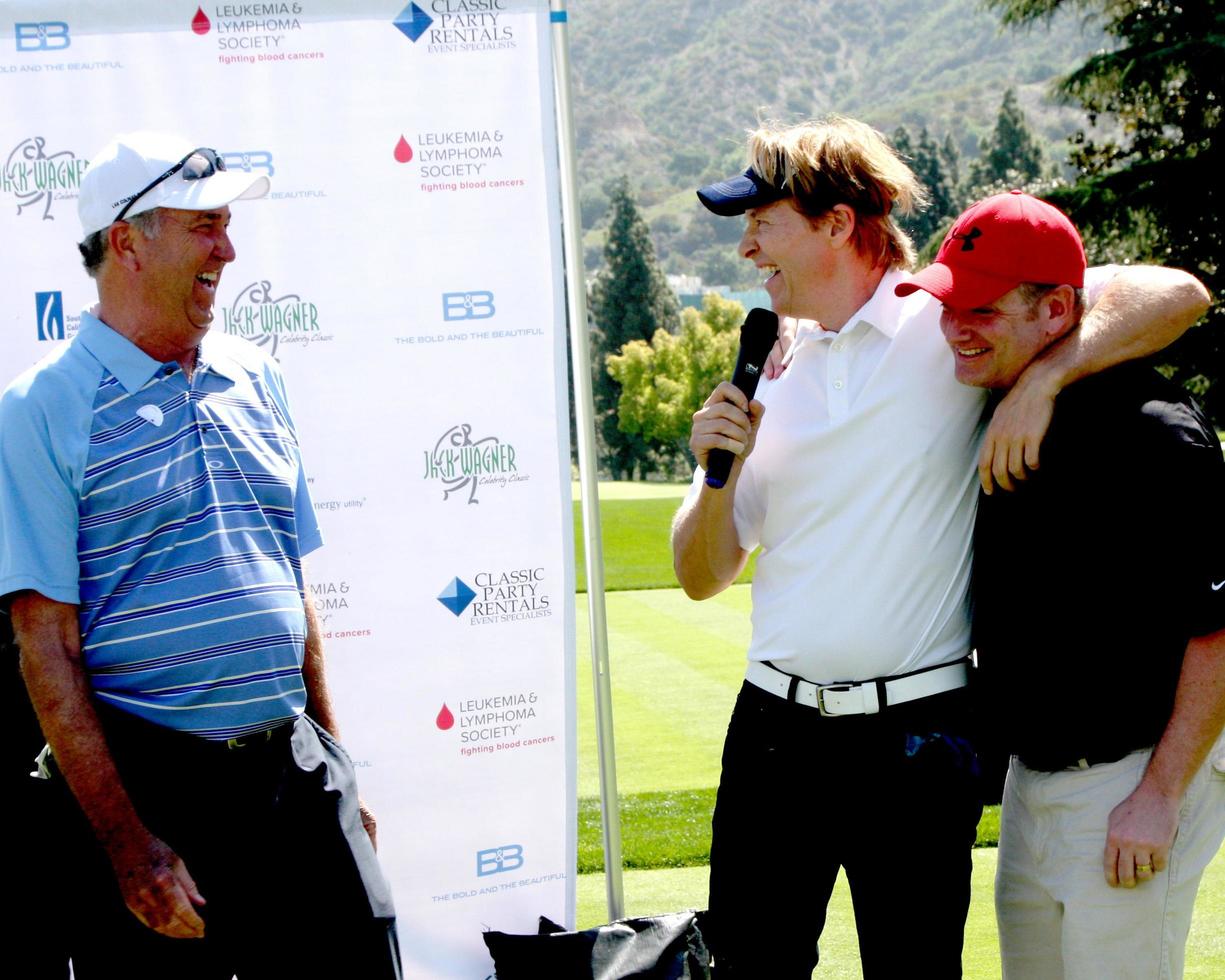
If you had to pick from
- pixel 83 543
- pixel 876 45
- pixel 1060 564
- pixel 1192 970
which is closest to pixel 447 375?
pixel 83 543

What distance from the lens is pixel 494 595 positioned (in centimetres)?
353

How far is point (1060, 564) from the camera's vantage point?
2.42 meters

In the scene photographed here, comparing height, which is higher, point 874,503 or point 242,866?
point 874,503

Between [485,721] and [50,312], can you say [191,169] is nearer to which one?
[50,312]

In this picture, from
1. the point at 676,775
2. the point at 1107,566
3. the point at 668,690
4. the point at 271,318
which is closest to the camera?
the point at 1107,566

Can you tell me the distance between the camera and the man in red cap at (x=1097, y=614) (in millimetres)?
2361

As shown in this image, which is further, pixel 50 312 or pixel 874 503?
pixel 50 312

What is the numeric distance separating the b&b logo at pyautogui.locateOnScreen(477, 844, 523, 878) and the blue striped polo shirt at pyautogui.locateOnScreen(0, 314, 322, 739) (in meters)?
1.16

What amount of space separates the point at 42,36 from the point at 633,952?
2655 millimetres

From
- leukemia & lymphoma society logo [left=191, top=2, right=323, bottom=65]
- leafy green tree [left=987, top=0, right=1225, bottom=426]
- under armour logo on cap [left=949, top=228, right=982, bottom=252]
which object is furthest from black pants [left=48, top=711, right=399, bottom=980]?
leafy green tree [left=987, top=0, right=1225, bottom=426]

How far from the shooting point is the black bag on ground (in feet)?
10.5

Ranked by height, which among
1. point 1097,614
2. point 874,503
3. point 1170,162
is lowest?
point 1097,614

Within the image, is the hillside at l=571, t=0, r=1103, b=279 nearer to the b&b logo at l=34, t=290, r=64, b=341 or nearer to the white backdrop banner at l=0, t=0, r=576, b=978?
the white backdrop banner at l=0, t=0, r=576, b=978

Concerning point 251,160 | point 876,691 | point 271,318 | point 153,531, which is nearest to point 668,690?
point 271,318
